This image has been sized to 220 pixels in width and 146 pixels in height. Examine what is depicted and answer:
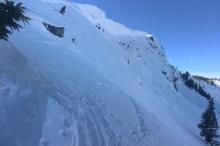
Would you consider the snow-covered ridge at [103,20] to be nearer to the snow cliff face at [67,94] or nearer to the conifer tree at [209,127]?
the snow cliff face at [67,94]

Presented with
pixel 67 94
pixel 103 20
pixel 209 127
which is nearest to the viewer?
pixel 67 94

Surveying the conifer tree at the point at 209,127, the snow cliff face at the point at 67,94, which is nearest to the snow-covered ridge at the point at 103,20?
the snow cliff face at the point at 67,94

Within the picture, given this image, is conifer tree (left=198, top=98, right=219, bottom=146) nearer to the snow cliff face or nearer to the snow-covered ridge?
the snow cliff face

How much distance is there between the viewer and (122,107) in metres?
33.6

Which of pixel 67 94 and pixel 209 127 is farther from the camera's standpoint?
pixel 209 127

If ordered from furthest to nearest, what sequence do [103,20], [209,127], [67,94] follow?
[103,20] < [209,127] < [67,94]

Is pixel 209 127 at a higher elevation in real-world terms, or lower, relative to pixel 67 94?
lower

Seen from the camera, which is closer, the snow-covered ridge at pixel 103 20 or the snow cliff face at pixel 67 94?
the snow cliff face at pixel 67 94

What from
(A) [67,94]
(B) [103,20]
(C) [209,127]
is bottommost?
(C) [209,127]

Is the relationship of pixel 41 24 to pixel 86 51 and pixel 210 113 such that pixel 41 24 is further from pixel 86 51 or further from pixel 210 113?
pixel 210 113

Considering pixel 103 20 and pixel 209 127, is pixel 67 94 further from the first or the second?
pixel 103 20

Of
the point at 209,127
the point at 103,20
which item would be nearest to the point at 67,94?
the point at 209,127

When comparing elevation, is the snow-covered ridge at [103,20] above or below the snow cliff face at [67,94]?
above

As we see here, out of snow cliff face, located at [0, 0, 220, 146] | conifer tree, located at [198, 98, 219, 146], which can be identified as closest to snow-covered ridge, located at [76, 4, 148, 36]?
snow cliff face, located at [0, 0, 220, 146]
